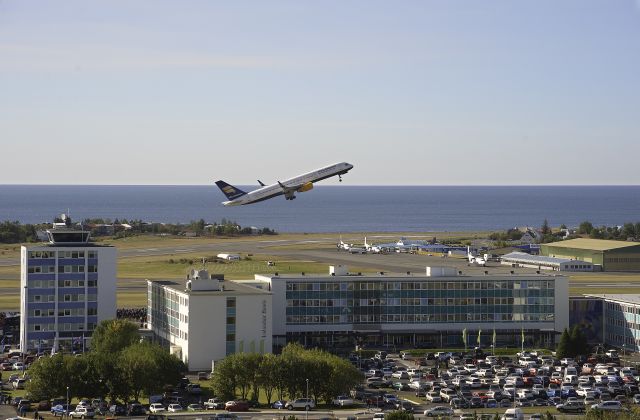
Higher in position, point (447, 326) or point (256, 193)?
point (256, 193)

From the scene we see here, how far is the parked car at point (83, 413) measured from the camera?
2435 inches

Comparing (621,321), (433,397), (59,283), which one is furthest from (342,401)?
(621,321)

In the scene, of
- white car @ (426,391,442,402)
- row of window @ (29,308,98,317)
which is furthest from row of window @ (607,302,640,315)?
row of window @ (29,308,98,317)

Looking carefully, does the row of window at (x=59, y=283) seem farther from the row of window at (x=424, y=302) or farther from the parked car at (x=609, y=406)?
the parked car at (x=609, y=406)

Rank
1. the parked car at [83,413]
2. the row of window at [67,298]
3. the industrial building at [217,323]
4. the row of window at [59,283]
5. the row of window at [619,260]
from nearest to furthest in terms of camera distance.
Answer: the parked car at [83,413] → the industrial building at [217,323] → the row of window at [67,298] → the row of window at [59,283] → the row of window at [619,260]

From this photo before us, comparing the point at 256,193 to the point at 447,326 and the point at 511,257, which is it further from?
the point at 511,257

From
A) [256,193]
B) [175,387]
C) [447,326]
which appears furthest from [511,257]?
[175,387]

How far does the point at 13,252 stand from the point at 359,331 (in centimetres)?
9458

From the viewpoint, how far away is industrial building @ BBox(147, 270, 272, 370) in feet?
263

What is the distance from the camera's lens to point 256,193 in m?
122

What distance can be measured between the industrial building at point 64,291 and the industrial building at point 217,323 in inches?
399

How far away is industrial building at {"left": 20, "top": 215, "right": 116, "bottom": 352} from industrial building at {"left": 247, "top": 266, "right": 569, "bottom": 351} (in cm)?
→ 1265

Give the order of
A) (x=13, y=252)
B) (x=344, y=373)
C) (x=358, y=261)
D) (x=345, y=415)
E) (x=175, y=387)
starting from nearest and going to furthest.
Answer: (x=345, y=415)
(x=344, y=373)
(x=175, y=387)
(x=358, y=261)
(x=13, y=252)

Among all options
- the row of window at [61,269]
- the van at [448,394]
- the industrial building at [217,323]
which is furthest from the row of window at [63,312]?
the van at [448,394]
